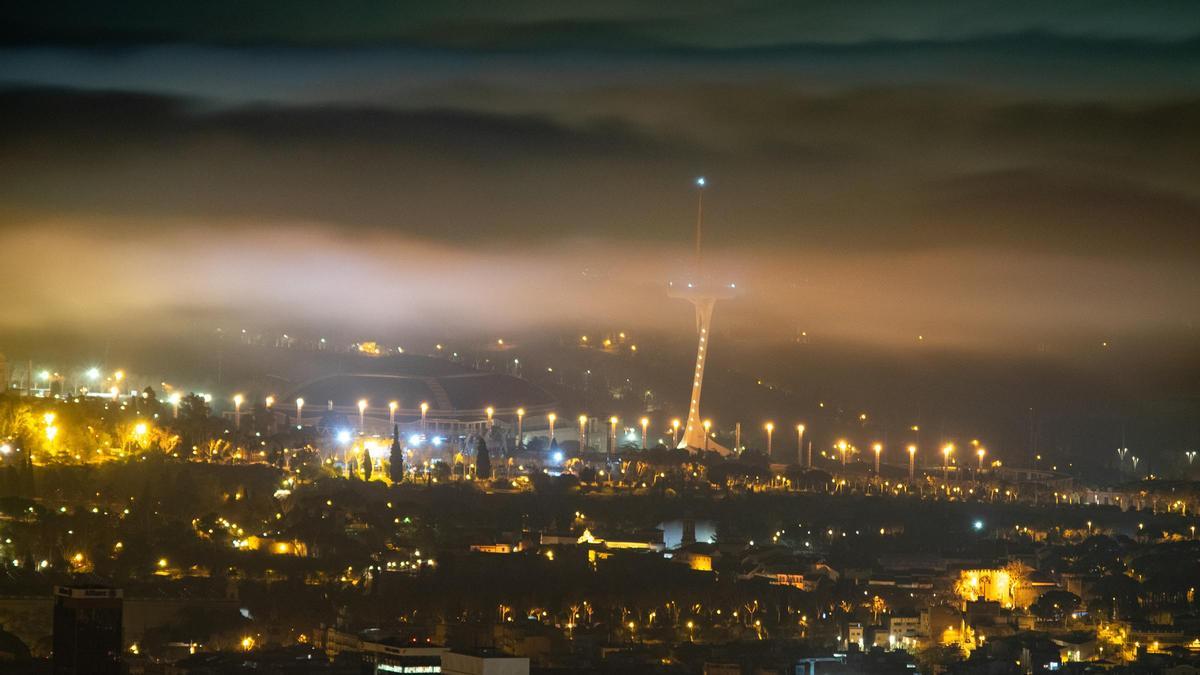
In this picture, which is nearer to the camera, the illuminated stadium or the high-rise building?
the high-rise building

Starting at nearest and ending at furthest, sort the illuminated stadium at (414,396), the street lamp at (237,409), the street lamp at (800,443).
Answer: the street lamp at (237,409)
the illuminated stadium at (414,396)
the street lamp at (800,443)

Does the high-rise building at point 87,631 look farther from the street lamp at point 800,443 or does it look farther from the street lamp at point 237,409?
the street lamp at point 800,443

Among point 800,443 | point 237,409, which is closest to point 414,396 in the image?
point 800,443

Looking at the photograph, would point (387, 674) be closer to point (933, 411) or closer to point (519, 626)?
point (519, 626)

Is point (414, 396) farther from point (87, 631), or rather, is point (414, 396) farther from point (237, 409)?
point (87, 631)

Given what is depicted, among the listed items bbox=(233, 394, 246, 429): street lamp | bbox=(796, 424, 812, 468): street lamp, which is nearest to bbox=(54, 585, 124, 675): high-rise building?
bbox=(233, 394, 246, 429): street lamp

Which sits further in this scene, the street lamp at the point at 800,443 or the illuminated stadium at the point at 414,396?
the street lamp at the point at 800,443

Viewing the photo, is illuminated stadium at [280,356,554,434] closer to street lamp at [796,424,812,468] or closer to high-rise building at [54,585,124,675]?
street lamp at [796,424,812,468]

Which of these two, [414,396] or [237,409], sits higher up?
[414,396]

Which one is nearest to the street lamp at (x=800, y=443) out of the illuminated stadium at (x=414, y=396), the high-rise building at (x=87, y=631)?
the illuminated stadium at (x=414, y=396)
